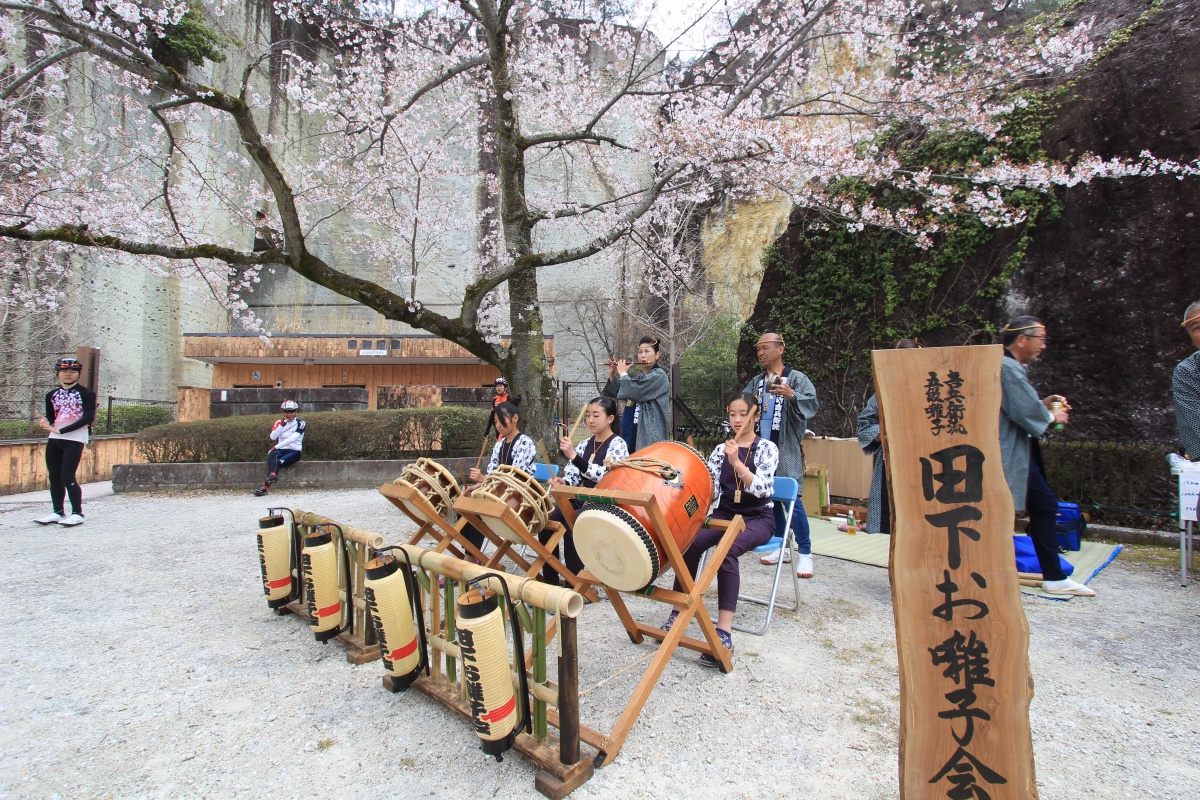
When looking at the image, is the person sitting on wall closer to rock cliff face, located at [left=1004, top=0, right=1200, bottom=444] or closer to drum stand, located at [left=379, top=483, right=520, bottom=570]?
drum stand, located at [left=379, top=483, right=520, bottom=570]

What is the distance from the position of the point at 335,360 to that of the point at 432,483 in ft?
53.5

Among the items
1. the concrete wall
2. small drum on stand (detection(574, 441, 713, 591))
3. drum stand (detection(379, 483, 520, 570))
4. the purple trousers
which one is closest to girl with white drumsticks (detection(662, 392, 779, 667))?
the purple trousers

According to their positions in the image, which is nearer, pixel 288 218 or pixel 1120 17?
pixel 288 218

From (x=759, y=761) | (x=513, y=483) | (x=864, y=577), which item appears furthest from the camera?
(x=864, y=577)

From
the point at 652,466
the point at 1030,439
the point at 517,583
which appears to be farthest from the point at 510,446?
the point at 1030,439

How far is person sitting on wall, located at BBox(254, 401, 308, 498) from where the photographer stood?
8992 mm

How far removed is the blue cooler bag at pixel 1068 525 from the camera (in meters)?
5.14

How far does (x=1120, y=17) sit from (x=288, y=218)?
1185 cm

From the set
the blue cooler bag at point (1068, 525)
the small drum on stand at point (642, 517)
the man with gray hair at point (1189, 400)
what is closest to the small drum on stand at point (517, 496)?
the small drum on stand at point (642, 517)

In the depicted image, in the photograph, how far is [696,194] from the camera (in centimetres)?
906

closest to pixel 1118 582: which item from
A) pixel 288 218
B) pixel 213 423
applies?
pixel 288 218

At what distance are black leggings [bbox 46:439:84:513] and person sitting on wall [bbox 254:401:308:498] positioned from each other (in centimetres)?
246

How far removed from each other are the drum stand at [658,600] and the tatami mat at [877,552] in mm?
2817

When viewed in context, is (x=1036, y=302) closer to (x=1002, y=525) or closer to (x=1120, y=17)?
(x=1120, y=17)
